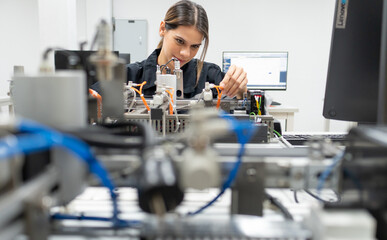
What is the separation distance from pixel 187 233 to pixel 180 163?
9 cm

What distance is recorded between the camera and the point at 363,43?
2.38 feet

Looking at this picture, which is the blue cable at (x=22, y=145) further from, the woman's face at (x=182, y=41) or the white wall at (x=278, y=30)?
the white wall at (x=278, y=30)

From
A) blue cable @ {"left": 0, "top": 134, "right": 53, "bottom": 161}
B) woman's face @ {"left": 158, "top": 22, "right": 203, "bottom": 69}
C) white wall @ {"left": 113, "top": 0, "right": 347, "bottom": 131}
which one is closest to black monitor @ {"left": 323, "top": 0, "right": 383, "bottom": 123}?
blue cable @ {"left": 0, "top": 134, "right": 53, "bottom": 161}

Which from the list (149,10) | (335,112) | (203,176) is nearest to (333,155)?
(203,176)

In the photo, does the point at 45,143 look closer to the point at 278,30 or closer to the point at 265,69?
the point at 265,69

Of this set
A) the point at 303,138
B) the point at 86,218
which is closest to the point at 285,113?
the point at 303,138

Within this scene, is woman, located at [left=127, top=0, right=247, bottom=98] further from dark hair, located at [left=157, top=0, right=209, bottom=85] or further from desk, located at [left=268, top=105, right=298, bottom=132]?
desk, located at [left=268, top=105, right=298, bottom=132]

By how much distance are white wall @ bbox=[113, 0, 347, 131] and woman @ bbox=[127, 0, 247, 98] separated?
1.64 meters

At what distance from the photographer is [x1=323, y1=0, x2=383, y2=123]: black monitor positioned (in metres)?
0.71

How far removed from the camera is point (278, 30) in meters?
3.86

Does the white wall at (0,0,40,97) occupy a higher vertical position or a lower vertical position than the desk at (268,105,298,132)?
higher

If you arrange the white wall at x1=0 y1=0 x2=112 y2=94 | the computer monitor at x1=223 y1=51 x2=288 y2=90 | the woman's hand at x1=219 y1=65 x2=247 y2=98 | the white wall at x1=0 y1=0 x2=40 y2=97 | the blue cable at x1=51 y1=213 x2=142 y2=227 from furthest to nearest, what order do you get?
the white wall at x1=0 y1=0 x2=40 y2=97
the white wall at x1=0 y1=0 x2=112 y2=94
the computer monitor at x1=223 y1=51 x2=288 y2=90
the woman's hand at x1=219 y1=65 x2=247 y2=98
the blue cable at x1=51 y1=213 x2=142 y2=227

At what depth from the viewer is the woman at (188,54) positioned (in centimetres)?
152

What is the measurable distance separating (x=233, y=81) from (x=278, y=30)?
108 inches
